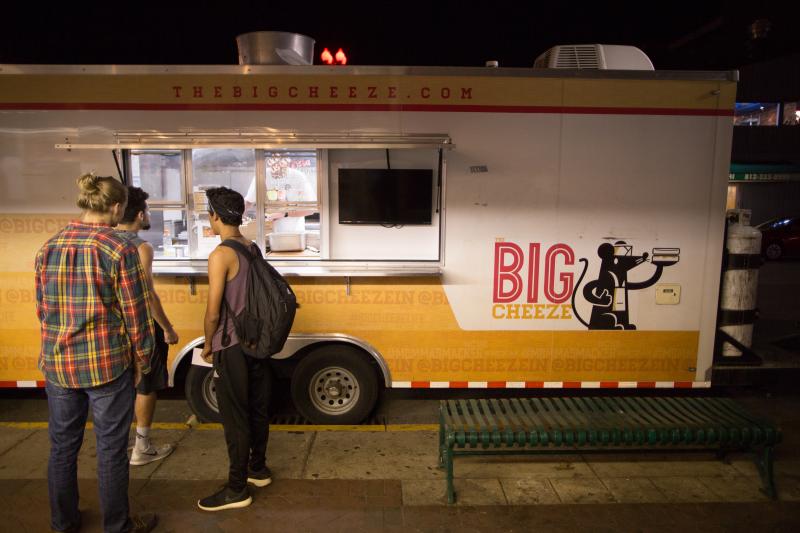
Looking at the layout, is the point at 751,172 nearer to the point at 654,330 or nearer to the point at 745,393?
the point at 745,393

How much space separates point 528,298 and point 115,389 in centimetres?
310

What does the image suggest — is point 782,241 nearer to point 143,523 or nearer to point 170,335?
point 170,335

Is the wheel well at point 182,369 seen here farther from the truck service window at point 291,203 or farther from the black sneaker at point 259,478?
the black sneaker at point 259,478

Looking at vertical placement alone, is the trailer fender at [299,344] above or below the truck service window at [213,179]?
below

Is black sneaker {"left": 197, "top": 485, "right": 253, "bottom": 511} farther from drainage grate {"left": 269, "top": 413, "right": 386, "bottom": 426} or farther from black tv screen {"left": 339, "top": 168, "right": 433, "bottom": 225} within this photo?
black tv screen {"left": 339, "top": 168, "right": 433, "bottom": 225}

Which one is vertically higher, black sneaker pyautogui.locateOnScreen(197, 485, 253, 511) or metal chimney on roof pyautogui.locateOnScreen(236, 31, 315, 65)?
metal chimney on roof pyautogui.locateOnScreen(236, 31, 315, 65)

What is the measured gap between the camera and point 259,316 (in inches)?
128

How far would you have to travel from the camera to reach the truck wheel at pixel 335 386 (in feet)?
14.8

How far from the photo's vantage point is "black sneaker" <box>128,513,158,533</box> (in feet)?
10.1

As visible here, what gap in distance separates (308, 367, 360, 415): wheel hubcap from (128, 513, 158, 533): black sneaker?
1592 mm

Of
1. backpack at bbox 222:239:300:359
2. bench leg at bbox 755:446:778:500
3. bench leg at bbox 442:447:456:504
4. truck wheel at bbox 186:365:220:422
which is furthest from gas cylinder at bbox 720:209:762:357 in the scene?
truck wheel at bbox 186:365:220:422

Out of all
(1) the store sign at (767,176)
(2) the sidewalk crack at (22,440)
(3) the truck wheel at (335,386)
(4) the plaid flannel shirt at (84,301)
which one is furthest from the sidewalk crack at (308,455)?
(1) the store sign at (767,176)

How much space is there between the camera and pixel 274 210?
14.8 ft

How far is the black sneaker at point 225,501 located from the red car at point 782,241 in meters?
18.3
